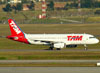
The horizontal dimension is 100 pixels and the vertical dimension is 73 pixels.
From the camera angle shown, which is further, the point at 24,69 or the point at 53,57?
the point at 53,57

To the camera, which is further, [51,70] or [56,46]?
[56,46]

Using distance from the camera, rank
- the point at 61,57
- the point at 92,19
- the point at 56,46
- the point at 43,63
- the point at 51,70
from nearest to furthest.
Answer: the point at 51,70, the point at 43,63, the point at 61,57, the point at 56,46, the point at 92,19

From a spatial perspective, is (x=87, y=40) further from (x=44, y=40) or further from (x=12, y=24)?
(x=12, y=24)

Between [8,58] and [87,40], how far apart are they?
22186mm

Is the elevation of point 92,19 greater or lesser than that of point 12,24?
lesser

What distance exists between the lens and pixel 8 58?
188ft

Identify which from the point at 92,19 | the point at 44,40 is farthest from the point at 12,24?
the point at 92,19

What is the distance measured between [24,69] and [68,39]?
102ft

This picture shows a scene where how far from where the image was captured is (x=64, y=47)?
2921 inches

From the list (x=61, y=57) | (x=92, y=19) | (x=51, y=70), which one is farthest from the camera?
(x=92, y=19)

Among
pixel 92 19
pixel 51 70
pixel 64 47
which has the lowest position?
pixel 92 19

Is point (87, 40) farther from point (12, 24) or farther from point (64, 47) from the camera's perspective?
point (12, 24)

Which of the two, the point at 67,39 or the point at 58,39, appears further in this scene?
the point at 58,39

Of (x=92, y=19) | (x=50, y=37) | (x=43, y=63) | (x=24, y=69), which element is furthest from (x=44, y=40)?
(x=92, y=19)
